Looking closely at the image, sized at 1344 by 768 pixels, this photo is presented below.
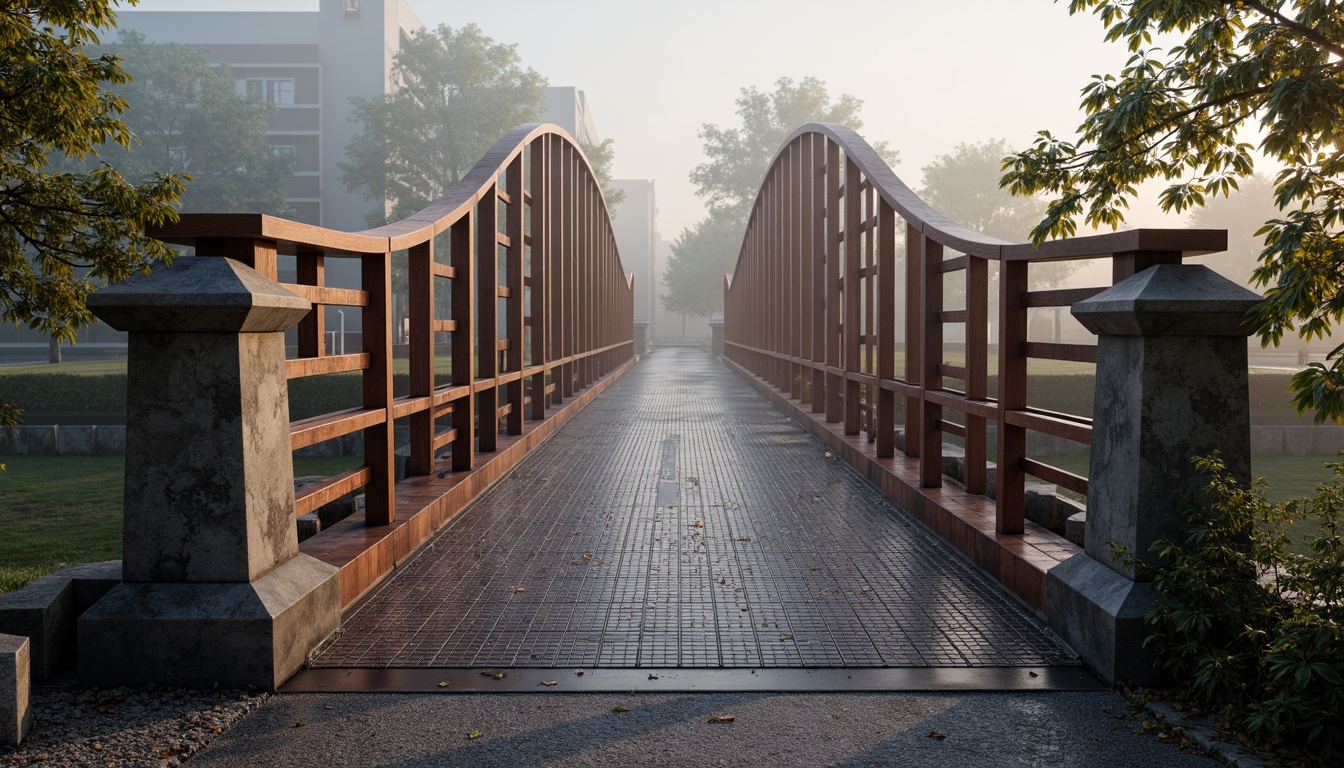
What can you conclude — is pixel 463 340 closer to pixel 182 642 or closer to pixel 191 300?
pixel 191 300

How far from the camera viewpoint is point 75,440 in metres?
14.7

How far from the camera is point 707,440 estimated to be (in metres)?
12.6

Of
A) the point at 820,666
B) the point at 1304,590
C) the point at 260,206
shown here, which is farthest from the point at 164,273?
the point at 260,206

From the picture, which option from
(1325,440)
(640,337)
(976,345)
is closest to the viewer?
(976,345)

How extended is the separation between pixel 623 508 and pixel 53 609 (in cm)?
430

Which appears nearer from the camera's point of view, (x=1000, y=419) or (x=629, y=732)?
(x=629, y=732)

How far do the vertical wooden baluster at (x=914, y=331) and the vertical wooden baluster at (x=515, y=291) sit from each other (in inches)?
166

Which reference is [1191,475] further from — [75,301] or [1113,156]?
[75,301]

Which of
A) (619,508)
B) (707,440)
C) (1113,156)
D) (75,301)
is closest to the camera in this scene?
(75,301)

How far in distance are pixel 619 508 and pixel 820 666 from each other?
12.3ft

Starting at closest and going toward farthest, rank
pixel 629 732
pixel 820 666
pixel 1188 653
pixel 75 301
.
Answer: pixel 629 732 < pixel 1188 653 < pixel 820 666 < pixel 75 301

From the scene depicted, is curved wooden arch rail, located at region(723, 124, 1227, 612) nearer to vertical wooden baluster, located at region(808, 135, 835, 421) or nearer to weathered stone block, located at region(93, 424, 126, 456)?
vertical wooden baluster, located at region(808, 135, 835, 421)

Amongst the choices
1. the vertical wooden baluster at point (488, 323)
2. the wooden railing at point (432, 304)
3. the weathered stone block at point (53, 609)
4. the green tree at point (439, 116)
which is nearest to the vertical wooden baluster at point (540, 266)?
the wooden railing at point (432, 304)

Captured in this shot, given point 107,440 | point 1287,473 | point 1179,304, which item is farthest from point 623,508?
point 107,440
